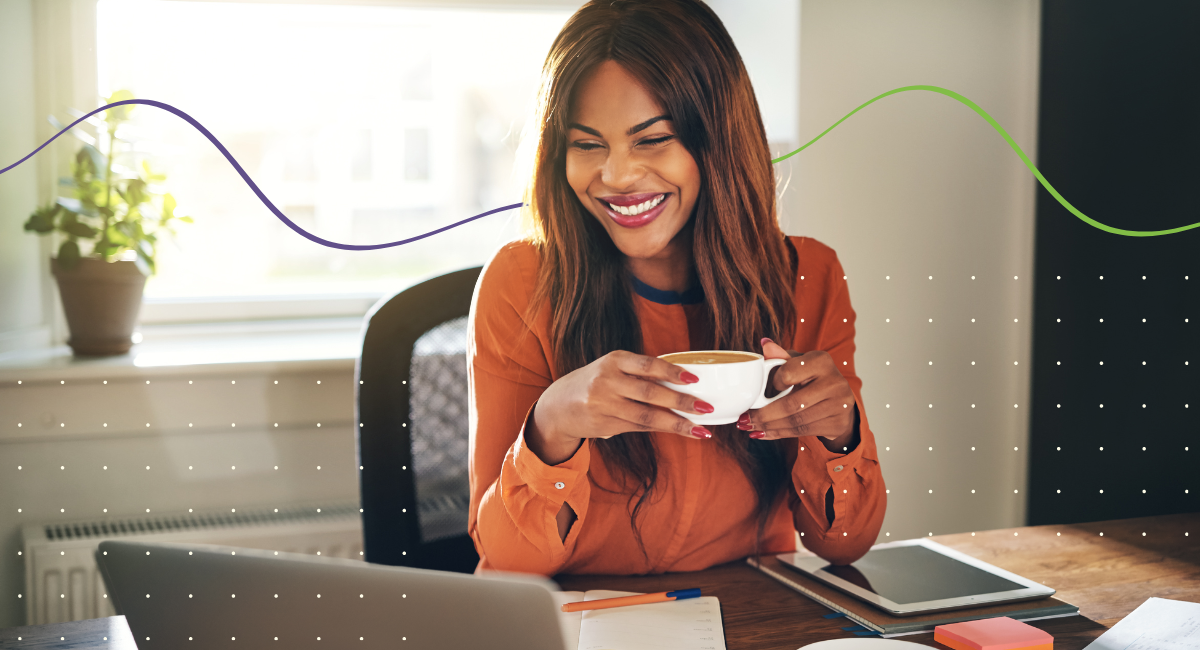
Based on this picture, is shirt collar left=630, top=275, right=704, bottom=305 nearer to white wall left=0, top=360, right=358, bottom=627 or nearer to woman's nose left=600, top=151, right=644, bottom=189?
woman's nose left=600, top=151, right=644, bottom=189

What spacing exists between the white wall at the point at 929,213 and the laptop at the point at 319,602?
4.21 ft

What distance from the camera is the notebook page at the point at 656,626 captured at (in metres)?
0.65

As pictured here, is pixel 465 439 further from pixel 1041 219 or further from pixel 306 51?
pixel 1041 219

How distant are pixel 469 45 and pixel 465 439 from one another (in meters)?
1.04

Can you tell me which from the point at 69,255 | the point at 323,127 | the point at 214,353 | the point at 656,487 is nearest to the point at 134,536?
the point at 214,353

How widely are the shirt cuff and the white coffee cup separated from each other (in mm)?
170

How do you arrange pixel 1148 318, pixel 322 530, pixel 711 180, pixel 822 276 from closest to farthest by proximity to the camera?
1. pixel 711 180
2. pixel 822 276
3. pixel 1148 318
4. pixel 322 530

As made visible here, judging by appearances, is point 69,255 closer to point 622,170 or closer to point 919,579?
point 622,170

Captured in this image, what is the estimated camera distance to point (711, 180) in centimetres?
95

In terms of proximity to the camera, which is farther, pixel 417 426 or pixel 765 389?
pixel 417 426

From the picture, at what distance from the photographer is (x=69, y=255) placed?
1408mm

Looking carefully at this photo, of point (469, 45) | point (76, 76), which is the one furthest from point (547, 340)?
point (76, 76)

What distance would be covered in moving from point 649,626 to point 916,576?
29cm

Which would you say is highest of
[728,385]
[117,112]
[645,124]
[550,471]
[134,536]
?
[117,112]
